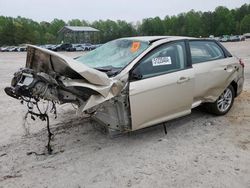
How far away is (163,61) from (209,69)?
3.62 ft

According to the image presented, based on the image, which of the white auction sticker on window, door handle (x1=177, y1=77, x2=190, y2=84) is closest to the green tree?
door handle (x1=177, y1=77, x2=190, y2=84)

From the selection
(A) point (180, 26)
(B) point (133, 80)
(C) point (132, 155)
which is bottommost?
(A) point (180, 26)

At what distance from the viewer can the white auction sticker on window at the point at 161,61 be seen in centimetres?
486

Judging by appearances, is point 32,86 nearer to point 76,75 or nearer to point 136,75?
point 76,75

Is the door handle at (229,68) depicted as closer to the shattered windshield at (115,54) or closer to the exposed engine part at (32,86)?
the shattered windshield at (115,54)

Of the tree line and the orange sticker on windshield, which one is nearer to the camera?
the orange sticker on windshield

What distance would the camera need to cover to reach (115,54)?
5324 mm

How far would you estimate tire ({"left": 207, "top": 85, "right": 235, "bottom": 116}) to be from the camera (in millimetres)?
5973

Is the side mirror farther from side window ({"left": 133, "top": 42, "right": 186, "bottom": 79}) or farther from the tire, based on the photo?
the tire

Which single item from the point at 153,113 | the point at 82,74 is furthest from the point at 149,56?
the point at 82,74

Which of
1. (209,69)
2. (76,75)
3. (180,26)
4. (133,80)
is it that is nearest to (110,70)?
(133,80)

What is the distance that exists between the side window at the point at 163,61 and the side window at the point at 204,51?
1.00 feet

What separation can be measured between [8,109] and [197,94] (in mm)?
4379

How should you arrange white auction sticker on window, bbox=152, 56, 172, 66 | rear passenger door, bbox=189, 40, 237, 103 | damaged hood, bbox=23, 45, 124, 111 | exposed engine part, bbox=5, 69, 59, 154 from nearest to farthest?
exposed engine part, bbox=5, 69, 59, 154 → damaged hood, bbox=23, 45, 124, 111 → white auction sticker on window, bbox=152, 56, 172, 66 → rear passenger door, bbox=189, 40, 237, 103
